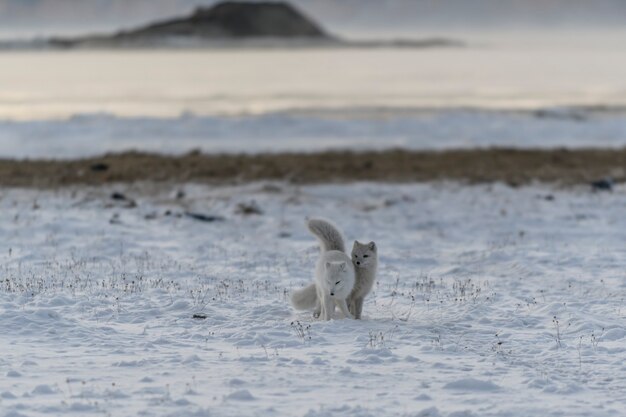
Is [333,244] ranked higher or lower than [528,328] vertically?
higher

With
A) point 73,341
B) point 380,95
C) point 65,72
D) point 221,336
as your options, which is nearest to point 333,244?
point 221,336

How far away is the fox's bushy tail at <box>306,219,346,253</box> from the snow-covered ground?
75.6ft

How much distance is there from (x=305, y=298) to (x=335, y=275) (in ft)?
3.81

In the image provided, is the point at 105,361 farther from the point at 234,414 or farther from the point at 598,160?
the point at 598,160

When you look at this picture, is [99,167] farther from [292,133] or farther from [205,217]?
[292,133]

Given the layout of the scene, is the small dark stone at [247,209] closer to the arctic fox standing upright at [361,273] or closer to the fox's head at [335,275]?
the arctic fox standing upright at [361,273]

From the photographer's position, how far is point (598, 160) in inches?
1298

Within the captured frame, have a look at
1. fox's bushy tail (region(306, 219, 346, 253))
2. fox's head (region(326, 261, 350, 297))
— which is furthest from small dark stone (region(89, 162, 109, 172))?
fox's head (region(326, 261, 350, 297))

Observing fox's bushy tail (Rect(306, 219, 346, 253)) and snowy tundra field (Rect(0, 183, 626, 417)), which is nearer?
snowy tundra field (Rect(0, 183, 626, 417))

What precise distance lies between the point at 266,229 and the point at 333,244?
8072 mm

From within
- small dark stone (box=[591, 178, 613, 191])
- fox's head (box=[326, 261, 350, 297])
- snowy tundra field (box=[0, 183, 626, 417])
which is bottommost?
snowy tundra field (box=[0, 183, 626, 417])

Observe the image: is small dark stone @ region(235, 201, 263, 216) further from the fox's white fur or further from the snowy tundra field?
the fox's white fur

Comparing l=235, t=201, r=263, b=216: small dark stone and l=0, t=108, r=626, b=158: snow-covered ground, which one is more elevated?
l=0, t=108, r=626, b=158: snow-covered ground

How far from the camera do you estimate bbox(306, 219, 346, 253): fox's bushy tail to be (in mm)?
12953
